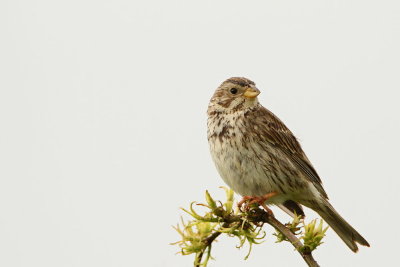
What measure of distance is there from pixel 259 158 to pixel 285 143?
19.9 inches

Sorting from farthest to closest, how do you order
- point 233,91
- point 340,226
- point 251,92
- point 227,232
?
point 233,91 → point 251,92 → point 340,226 → point 227,232

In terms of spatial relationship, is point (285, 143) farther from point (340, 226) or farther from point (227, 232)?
point (227, 232)

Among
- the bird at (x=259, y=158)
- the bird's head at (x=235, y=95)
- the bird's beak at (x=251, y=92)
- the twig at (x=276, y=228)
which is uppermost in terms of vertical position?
the bird's head at (x=235, y=95)

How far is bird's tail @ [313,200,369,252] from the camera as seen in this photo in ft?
11.6

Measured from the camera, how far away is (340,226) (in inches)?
153

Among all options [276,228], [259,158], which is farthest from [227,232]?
[259,158]

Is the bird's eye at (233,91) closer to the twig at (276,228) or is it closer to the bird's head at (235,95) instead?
the bird's head at (235,95)

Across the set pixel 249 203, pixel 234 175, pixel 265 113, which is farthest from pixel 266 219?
pixel 265 113

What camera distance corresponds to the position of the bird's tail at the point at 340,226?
3.53 meters

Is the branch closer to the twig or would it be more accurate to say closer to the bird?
the twig

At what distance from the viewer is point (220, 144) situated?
391cm

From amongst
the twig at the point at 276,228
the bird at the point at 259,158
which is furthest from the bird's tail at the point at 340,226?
the twig at the point at 276,228

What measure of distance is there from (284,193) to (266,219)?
1632mm

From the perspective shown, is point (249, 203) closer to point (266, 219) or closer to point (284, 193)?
point (266, 219)
